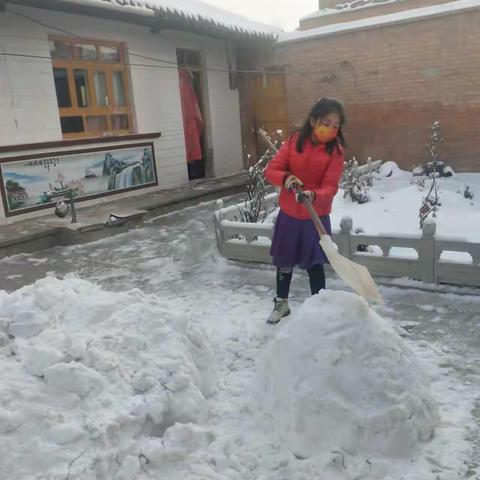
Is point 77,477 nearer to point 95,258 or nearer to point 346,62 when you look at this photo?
point 95,258

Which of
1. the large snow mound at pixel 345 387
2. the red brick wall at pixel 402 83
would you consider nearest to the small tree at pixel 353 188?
the red brick wall at pixel 402 83

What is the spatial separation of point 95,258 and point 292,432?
4301 millimetres

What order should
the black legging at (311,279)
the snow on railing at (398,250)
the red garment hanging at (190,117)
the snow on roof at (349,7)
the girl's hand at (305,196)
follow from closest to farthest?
the girl's hand at (305,196) → the black legging at (311,279) → the snow on railing at (398,250) → the red garment hanging at (190,117) → the snow on roof at (349,7)

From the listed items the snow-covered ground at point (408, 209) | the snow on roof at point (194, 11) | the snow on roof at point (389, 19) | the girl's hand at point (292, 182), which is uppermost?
the snow on roof at point (194, 11)

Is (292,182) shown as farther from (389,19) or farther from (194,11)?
(389,19)

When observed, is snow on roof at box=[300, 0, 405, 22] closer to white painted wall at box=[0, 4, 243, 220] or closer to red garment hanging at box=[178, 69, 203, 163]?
white painted wall at box=[0, 4, 243, 220]

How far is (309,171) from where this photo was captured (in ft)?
11.5

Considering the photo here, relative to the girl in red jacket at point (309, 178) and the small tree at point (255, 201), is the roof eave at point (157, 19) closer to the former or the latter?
the small tree at point (255, 201)

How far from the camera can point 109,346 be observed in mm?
2701

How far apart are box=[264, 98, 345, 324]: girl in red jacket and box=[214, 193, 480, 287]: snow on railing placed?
43.4 inches

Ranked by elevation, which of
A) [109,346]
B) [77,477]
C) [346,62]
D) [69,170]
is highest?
[346,62]

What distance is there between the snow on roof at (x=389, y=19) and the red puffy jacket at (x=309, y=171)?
7.38 m

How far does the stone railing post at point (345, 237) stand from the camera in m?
4.79

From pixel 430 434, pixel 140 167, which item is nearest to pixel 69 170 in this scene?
pixel 140 167
